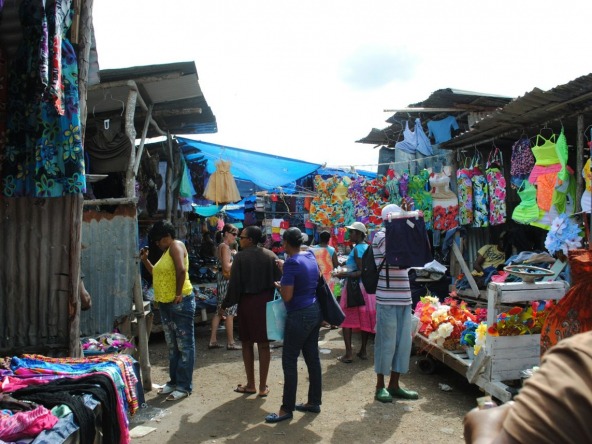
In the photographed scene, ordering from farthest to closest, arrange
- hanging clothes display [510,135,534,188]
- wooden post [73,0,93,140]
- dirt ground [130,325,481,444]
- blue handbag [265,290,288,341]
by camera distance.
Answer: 1. hanging clothes display [510,135,534,188]
2. blue handbag [265,290,288,341]
3. dirt ground [130,325,481,444]
4. wooden post [73,0,93,140]

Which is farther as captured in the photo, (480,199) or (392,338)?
(480,199)

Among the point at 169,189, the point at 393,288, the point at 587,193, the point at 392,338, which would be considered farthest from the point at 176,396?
the point at 587,193

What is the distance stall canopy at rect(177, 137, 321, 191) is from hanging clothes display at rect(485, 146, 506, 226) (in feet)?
15.3

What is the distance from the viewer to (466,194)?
859cm

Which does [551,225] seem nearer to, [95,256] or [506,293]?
[506,293]

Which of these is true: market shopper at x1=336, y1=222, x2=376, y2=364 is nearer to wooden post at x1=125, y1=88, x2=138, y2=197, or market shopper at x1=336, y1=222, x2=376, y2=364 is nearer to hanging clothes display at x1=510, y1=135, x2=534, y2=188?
hanging clothes display at x1=510, y1=135, x2=534, y2=188

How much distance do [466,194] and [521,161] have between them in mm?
1245

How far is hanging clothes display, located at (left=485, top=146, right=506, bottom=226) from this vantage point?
804cm

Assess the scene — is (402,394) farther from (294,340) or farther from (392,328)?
(294,340)

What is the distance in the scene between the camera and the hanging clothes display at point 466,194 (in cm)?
857

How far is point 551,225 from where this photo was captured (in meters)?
6.76

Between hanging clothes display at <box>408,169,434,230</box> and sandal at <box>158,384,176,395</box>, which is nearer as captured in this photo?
sandal at <box>158,384,176,395</box>

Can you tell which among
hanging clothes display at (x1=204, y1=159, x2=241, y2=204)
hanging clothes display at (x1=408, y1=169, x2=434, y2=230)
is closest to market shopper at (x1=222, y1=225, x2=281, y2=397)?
hanging clothes display at (x1=408, y1=169, x2=434, y2=230)

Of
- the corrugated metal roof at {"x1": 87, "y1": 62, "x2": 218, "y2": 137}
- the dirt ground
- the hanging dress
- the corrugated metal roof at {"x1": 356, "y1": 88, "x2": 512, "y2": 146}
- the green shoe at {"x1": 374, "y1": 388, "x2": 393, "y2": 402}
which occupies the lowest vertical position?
the dirt ground
